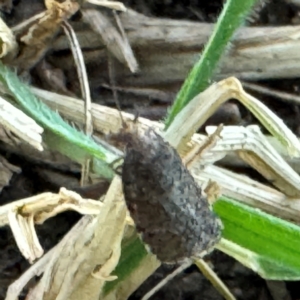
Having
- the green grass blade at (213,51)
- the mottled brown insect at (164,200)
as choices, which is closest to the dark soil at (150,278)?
the green grass blade at (213,51)

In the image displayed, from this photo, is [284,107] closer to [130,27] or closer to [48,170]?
[130,27]

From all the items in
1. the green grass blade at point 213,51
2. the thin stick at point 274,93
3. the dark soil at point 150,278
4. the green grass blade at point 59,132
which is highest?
the green grass blade at point 213,51

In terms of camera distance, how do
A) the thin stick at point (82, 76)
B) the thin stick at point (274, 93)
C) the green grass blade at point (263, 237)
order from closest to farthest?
the green grass blade at point (263, 237) → the thin stick at point (82, 76) → the thin stick at point (274, 93)

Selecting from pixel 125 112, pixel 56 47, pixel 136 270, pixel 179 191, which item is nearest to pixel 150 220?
pixel 179 191

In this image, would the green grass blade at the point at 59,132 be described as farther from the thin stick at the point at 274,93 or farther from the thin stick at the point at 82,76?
the thin stick at the point at 274,93

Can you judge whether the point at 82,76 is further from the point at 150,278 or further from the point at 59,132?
the point at 150,278

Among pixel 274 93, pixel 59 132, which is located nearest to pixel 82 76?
pixel 59 132
